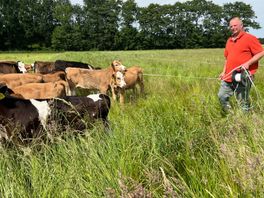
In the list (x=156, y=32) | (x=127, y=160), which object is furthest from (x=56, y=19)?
(x=127, y=160)

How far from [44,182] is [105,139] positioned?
1.02 m

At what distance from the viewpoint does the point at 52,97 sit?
767 cm

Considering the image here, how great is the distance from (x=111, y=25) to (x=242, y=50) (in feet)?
232

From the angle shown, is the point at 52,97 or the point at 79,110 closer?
the point at 79,110

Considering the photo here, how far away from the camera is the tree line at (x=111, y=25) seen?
229 ft

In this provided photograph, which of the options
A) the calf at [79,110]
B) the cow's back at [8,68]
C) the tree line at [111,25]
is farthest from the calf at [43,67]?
the tree line at [111,25]

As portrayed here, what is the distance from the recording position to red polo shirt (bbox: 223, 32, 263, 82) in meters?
5.99

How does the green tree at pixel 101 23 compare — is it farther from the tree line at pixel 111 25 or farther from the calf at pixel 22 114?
the calf at pixel 22 114

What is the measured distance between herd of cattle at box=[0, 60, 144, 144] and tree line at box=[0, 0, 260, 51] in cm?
5702

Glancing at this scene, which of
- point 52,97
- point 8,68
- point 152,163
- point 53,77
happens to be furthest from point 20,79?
point 152,163

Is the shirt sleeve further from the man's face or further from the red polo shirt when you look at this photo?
the man's face

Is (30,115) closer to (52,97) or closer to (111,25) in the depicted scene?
(52,97)

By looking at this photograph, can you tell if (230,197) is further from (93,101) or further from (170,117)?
(93,101)

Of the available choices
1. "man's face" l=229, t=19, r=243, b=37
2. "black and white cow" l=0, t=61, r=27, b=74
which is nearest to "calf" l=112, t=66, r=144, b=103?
"black and white cow" l=0, t=61, r=27, b=74
